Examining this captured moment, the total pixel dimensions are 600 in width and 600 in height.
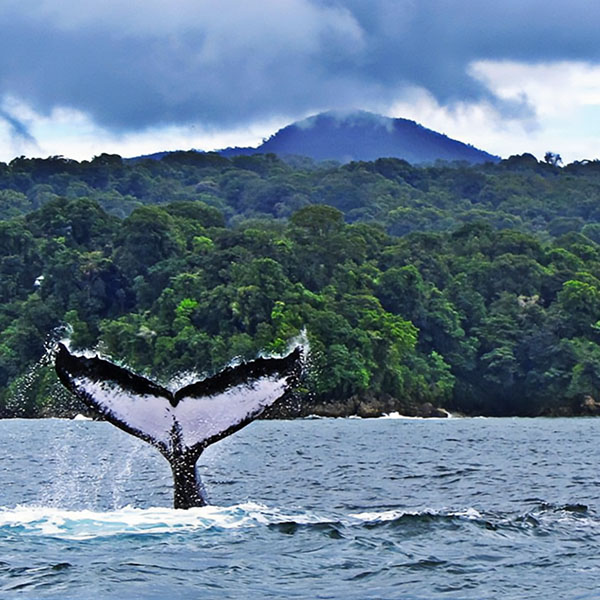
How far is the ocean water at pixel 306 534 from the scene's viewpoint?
1323 centimetres

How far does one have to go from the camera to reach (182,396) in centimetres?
1329

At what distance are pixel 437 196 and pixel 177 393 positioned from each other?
178 metres

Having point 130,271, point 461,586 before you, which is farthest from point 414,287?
point 461,586

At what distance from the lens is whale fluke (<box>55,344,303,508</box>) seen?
12.7 metres

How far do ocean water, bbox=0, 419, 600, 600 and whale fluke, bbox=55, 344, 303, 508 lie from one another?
5.31 feet

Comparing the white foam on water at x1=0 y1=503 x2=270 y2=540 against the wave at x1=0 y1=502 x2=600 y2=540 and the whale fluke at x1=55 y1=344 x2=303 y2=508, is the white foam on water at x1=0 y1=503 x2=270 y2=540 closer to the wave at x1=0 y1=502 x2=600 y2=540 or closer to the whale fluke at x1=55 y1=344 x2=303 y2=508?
the wave at x1=0 y1=502 x2=600 y2=540

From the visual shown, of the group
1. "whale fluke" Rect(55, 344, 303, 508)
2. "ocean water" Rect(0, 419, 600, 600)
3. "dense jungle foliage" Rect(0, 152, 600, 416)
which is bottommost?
"ocean water" Rect(0, 419, 600, 600)

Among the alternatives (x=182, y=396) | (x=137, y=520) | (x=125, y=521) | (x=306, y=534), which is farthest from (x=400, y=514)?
(x=182, y=396)

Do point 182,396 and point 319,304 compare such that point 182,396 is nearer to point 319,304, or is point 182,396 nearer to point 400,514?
point 400,514

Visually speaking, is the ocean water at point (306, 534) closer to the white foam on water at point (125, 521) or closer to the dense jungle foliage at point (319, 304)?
the white foam on water at point (125, 521)

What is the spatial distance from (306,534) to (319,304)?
77246mm

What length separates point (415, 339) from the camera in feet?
310

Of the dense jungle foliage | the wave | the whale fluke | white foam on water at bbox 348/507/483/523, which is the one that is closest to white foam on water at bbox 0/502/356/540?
the wave

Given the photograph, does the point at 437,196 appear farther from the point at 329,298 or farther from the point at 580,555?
the point at 580,555
